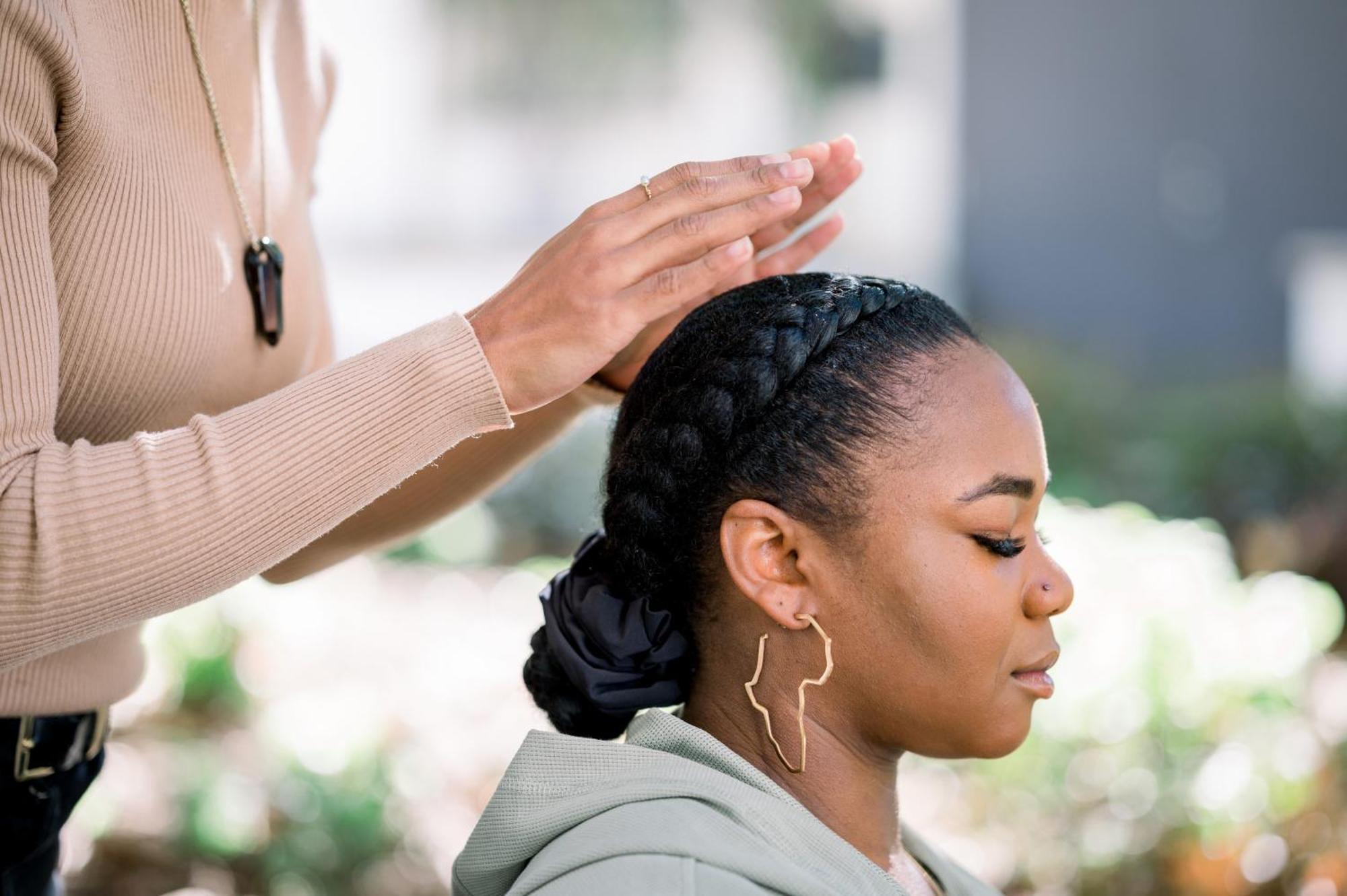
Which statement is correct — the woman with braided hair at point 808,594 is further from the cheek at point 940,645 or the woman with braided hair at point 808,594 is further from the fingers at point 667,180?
the fingers at point 667,180

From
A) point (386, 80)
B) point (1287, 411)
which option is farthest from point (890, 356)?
point (386, 80)

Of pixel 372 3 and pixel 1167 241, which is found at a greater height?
pixel 372 3

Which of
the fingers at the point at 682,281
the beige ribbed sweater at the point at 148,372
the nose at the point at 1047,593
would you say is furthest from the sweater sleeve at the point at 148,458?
the nose at the point at 1047,593

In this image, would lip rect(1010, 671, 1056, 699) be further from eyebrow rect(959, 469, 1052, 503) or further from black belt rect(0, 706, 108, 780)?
black belt rect(0, 706, 108, 780)

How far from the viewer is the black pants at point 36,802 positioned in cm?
193

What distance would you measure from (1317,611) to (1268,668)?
31 centimetres

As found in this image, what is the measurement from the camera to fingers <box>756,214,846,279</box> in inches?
85.3

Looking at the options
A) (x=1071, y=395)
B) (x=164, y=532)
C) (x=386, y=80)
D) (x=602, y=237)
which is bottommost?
(x=1071, y=395)

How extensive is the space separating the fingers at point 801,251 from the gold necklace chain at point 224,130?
2.45 feet

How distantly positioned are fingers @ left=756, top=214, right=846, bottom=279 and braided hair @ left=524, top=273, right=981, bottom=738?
209 millimetres

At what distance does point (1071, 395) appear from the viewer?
6.83 meters

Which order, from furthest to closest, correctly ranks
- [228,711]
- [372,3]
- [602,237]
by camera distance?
[372,3]
[228,711]
[602,237]

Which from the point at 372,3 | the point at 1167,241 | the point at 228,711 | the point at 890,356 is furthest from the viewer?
the point at 1167,241

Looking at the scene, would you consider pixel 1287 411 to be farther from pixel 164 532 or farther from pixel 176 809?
pixel 164 532
